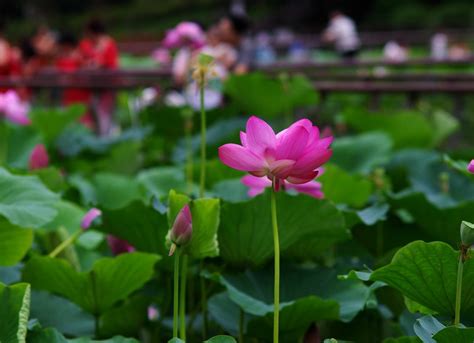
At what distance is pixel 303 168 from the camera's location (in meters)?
1.08

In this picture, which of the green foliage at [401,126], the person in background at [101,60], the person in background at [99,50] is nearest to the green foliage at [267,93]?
the green foliage at [401,126]

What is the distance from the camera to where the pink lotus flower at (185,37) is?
104 inches

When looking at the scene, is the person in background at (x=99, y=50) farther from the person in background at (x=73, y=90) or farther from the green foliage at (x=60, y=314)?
the green foliage at (x=60, y=314)

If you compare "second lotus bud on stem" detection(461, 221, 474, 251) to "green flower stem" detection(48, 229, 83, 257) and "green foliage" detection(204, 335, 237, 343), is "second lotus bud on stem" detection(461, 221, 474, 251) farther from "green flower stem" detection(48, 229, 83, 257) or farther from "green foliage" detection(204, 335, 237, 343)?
"green flower stem" detection(48, 229, 83, 257)

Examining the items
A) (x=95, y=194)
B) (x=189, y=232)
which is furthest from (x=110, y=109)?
(x=189, y=232)

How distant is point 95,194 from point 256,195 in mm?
921

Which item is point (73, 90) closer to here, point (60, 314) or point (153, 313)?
point (153, 313)

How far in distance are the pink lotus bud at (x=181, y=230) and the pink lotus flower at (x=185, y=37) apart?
1570 millimetres

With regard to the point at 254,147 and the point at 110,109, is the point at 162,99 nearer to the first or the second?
the point at 110,109

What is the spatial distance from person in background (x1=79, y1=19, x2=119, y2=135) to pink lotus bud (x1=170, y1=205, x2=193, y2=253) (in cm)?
352

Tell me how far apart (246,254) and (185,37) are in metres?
1.32

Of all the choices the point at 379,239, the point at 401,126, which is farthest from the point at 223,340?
the point at 401,126

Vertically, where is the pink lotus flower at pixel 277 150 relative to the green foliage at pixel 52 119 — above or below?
above

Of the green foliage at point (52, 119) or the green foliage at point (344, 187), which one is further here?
the green foliage at point (52, 119)
